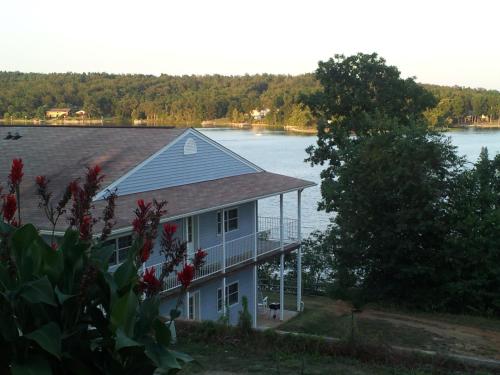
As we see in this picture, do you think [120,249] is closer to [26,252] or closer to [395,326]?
[395,326]

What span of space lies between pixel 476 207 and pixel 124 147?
10.7 m

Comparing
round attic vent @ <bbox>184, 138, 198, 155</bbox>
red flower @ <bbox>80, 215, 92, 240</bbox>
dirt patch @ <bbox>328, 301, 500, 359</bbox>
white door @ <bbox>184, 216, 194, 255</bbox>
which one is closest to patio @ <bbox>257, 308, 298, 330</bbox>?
dirt patch @ <bbox>328, 301, 500, 359</bbox>

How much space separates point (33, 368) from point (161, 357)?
806 mm

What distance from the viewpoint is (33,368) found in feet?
13.0

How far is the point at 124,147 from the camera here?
687 inches

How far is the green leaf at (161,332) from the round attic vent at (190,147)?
13660 mm

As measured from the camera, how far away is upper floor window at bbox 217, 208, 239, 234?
61.2 ft

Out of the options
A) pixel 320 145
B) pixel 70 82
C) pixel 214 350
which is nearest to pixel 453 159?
pixel 320 145

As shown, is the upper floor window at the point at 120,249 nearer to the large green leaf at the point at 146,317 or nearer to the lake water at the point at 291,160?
the large green leaf at the point at 146,317

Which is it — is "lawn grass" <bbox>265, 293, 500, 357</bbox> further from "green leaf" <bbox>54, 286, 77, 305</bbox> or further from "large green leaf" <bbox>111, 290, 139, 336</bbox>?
"green leaf" <bbox>54, 286, 77, 305</bbox>

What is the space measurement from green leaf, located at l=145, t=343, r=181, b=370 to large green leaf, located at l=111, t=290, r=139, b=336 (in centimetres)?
28

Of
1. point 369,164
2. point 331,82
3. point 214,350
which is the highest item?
point 331,82

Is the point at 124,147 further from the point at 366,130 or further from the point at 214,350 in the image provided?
the point at 366,130

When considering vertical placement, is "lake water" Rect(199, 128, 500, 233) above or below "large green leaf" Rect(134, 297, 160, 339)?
below
